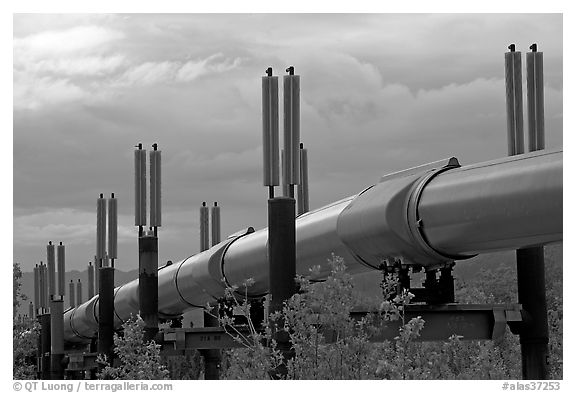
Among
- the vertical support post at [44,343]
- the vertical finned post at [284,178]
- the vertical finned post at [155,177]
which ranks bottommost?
the vertical support post at [44,343]

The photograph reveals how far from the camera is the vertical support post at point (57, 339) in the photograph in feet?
141

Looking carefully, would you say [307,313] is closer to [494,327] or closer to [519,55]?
[494,327]

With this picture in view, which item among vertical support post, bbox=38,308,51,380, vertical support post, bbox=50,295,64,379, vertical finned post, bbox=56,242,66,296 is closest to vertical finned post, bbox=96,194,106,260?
vertical support post, bbox=50,295,64,379

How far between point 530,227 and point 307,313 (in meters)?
3.09

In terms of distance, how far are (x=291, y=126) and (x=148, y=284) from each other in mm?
11131

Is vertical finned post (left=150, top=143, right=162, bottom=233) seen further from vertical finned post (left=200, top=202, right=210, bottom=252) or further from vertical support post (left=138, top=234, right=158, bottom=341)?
vertical finned post (left=200, top=202, right=210, bottom=252)

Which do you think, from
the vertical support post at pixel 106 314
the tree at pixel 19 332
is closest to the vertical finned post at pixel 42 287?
the tree at pixel 19 332

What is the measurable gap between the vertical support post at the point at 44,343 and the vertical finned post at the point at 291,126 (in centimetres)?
3377

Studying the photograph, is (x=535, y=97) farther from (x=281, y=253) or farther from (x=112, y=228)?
(x=112, y=228)

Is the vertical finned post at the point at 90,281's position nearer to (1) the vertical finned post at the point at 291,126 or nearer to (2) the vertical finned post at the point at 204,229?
(2) the vertical finned post at the point at 204,229

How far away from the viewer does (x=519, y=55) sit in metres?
17.6

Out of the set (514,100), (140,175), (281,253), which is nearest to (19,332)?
(140,175)

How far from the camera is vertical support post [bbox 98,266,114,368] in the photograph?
3152cm

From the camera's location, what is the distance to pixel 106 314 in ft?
105
